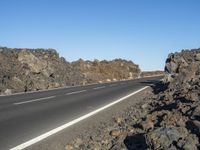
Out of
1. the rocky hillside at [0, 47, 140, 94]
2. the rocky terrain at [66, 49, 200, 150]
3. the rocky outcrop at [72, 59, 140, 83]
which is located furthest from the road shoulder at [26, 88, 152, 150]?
the rocky outcrop at [72, 59, 140, 83]

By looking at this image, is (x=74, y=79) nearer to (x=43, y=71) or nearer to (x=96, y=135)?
(x=43, y=71)

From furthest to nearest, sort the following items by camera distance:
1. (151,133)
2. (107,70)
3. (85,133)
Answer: (107,70) < (85,133) < (151,133)

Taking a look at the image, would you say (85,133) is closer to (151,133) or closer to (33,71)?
(151,133)

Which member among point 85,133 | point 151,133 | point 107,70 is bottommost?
point 85,133

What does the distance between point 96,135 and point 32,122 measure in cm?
247

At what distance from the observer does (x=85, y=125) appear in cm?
1179

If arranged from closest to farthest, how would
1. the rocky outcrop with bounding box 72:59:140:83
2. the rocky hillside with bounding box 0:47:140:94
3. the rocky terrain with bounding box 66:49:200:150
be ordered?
1. the rocky terrain with bounding box 66:49:200:150
2. the rocky hillside with bounding box 0:47:140:94
3. the rocky outcrop with bounding box 72:59:140:83

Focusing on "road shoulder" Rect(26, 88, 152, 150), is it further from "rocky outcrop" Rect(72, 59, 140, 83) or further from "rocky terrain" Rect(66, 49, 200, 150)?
"rocky outcrop" Rect(72, 59, 140, 83)

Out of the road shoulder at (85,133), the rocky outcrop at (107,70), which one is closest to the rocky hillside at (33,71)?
the rocky outcrop at (107,70)

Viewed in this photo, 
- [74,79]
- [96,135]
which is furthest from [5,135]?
[74,79]

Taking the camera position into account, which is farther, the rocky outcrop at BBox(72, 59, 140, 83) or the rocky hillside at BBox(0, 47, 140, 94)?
the rocky outcrop at BBox(72, 59, 140, 83)

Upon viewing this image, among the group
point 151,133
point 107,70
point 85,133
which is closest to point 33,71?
point 85,133

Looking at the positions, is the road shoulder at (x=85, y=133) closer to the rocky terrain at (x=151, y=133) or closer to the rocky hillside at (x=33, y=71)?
the rocky terrain at (x=151, y=133)

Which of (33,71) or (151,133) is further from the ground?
(33,71)
